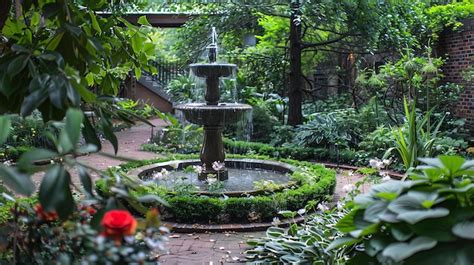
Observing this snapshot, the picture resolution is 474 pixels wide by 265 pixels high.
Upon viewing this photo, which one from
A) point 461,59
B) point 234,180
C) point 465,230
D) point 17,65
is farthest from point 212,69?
point 461,59

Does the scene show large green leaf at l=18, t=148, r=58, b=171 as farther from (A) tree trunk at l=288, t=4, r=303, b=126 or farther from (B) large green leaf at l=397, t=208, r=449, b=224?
(A) tree trunk at l=288, t=4, r=303, b=126

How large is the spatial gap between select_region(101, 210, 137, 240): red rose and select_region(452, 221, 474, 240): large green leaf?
1074 mm

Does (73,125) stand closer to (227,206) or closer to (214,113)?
(227,206)

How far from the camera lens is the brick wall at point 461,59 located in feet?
32.5

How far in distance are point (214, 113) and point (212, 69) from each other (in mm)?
635

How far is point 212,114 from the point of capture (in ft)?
21.2

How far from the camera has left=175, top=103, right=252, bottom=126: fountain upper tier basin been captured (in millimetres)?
6449

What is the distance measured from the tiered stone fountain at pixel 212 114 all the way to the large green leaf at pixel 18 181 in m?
4.97

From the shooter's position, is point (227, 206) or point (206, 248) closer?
point (206, 248)

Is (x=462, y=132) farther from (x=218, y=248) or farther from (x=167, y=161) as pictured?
(x=218, y=248)

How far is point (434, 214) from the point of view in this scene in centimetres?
168

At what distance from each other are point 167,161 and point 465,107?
6276 millimetres

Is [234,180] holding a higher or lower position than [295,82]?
lower

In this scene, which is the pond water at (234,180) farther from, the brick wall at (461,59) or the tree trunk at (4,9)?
the brick wall at (461,59)
